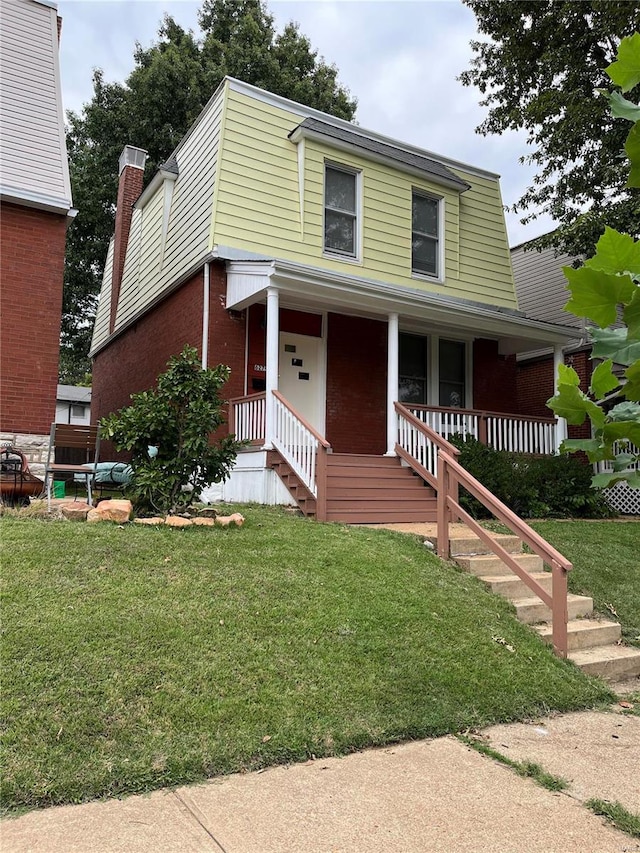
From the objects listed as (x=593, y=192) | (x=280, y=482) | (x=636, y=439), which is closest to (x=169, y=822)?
(x=636, y=439)

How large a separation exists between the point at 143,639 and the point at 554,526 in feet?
24.3

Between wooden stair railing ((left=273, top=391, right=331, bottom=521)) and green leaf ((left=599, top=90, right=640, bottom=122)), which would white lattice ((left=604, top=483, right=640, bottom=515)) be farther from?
green leaf ((left=599, top=90, right=640, bottom=122))

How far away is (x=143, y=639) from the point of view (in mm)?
3986

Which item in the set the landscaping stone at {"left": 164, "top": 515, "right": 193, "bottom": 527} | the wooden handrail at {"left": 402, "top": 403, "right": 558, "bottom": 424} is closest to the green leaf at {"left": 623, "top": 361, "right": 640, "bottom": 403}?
the landscaping stone at {"left": 164, "top": 515, "right": 193, "bottom": 527}

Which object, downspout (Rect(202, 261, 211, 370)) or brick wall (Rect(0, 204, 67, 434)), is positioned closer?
brick wall (Rect(0, 204, 67, 434))

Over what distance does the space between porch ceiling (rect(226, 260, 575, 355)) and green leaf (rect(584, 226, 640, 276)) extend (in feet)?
26.9

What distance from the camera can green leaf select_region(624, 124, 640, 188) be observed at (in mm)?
1345

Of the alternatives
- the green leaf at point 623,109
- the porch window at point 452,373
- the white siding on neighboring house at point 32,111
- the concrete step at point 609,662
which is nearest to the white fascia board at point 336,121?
the white siding on neighboring house at point 32,111

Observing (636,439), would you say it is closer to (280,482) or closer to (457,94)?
(280,482)

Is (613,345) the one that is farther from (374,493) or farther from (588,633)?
(374,493)

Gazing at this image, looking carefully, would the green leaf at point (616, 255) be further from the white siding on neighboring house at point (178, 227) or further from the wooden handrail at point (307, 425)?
the white siding on neighboring house at point (178, 227)

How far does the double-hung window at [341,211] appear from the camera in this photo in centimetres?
1187

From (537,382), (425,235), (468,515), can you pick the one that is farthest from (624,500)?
(468,515)

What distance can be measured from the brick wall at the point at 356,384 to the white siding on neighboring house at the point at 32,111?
5.02 meters
